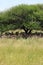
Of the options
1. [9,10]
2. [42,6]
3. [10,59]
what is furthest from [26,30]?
[10,59]

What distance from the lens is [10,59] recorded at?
22.3 feet

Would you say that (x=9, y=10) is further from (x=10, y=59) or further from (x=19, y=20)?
(x=10, y=59)

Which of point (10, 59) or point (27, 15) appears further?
point (27, 15)

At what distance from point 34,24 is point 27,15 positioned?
171 cm

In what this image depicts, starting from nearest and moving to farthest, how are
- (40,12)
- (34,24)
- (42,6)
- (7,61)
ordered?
(7,61) → (34,24) → (40,12) → (42,6)

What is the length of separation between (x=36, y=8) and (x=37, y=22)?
3531mm

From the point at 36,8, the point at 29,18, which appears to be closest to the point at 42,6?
the point at 36,8

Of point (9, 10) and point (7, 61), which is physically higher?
point (7, 61)

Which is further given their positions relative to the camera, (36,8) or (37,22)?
(36,8)

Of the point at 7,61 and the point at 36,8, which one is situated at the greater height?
the point at 7,61

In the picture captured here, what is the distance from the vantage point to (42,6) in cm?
3195

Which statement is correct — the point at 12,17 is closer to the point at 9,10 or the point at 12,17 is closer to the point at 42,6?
the point at 9,10


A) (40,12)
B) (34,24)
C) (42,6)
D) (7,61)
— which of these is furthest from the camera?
(42,6)

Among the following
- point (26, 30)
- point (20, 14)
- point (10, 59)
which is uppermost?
point (10, 59)
